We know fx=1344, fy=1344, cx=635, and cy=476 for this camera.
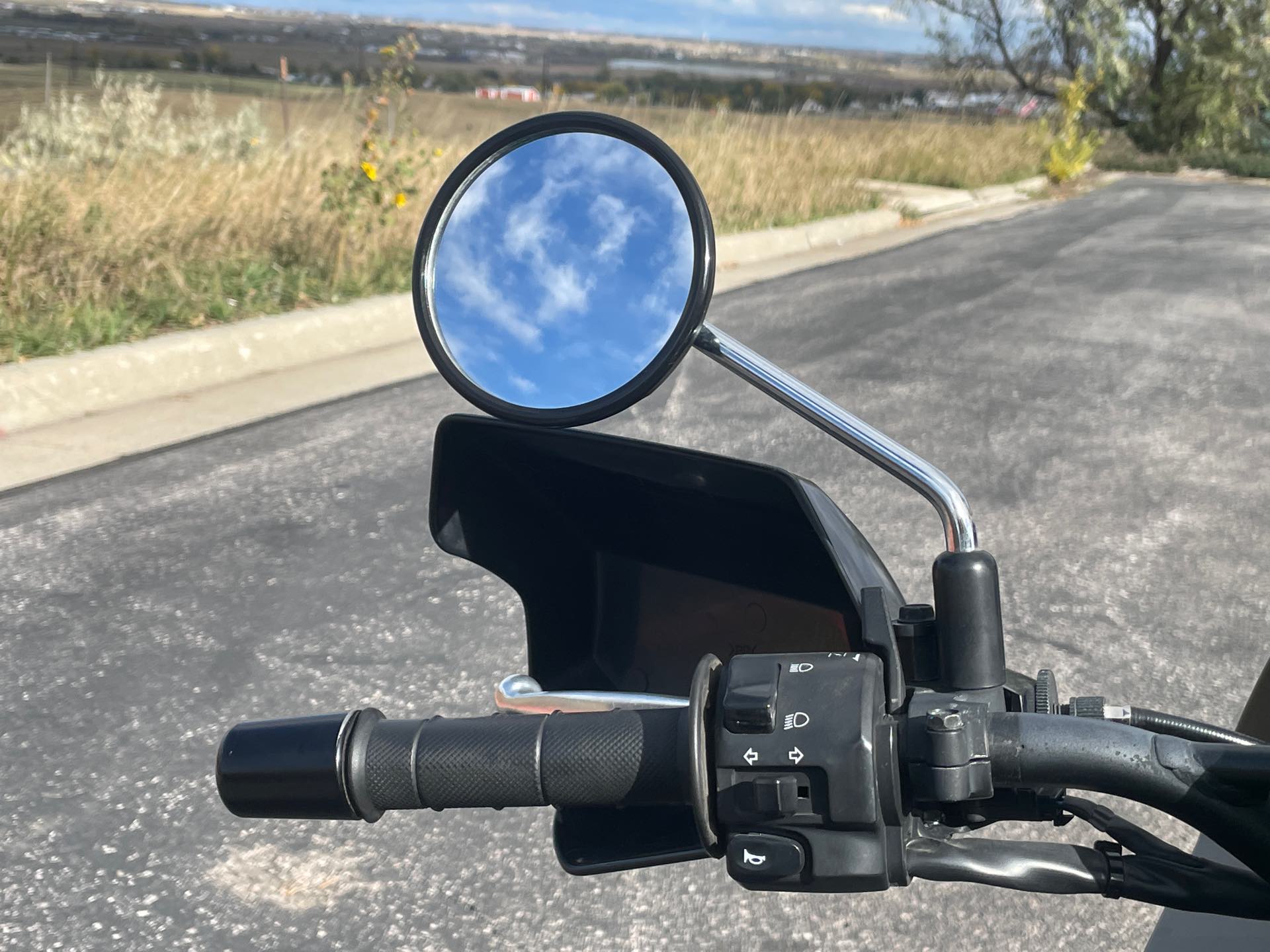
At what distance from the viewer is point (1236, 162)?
29750 mm

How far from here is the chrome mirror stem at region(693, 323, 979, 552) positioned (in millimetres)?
1312

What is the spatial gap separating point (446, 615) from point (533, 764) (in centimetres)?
331

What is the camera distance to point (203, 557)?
15.6 feet

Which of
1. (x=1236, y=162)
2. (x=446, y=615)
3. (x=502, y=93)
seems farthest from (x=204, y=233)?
(x=502, y=93)

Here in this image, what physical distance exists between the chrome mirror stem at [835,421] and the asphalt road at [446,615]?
5.58 ft

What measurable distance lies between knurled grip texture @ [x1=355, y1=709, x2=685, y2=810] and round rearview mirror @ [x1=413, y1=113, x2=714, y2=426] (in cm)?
42

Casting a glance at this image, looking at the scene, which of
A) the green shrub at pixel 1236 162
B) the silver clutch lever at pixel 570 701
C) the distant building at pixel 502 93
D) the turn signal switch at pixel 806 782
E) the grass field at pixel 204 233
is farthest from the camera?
the distant building at pixel 502 93

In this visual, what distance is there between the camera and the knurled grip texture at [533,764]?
105cm

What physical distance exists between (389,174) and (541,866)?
24.4 ft

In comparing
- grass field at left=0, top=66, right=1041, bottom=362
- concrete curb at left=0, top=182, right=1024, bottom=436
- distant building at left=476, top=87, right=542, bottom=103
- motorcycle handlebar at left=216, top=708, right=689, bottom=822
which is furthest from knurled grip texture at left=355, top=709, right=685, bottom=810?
distant building at left=476, top=87, right=542, bottom=103

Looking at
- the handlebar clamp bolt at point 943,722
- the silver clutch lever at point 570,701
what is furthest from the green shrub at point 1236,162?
the handlebar clamp bolt at point 943,722

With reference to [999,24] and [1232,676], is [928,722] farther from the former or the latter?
[999,24]

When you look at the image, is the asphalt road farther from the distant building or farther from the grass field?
the distant building

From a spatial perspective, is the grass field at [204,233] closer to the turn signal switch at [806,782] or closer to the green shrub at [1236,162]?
the turn signal switch at [806,782]
